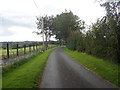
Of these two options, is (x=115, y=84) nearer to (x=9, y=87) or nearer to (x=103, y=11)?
(x=9, y=87)

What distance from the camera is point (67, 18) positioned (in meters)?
47.3

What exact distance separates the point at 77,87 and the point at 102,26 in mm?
10277

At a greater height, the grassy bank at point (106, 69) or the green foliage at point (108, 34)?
the green foliage at point (108, 34)

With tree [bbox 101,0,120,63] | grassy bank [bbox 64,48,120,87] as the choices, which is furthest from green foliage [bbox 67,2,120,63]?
grassy bank [bbox 64,48,120,87]

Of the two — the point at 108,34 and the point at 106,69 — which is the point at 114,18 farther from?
the point at 106,69

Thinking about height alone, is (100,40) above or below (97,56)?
above

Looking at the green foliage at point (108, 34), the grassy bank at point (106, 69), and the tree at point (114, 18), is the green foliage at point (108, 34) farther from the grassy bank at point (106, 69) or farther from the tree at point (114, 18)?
the grassy bank at point (106, 69)

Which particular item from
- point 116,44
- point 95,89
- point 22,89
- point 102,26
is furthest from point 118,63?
point 22,89

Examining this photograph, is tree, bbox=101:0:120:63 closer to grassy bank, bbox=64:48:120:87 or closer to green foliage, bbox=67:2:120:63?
green foliage, bbox=67:2:120:63

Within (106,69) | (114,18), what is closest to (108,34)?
(114,18)

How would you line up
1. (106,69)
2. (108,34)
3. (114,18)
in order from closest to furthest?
1. (106,69)
2. (114,18)
3. (108,34)

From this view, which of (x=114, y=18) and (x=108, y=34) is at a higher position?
(x=114, y=18)

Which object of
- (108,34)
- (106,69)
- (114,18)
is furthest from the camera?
(108,34)

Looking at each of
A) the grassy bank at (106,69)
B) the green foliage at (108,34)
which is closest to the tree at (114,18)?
the green foliage at (108,34)
